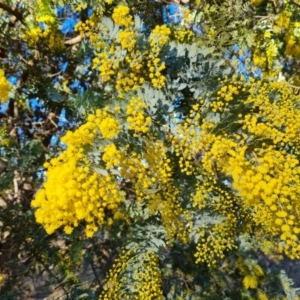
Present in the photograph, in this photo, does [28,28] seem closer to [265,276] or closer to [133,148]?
[133,148]

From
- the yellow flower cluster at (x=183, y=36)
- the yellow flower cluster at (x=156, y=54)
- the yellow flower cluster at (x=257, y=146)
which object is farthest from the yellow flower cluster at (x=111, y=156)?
the yellow flower cluster at (x=183, y=36)

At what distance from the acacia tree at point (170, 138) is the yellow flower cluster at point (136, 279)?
0.01m

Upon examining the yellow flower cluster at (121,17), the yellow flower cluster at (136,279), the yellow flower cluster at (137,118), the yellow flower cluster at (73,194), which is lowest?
the yellow flower cluster at (136,279)

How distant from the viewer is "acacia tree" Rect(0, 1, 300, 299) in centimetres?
212

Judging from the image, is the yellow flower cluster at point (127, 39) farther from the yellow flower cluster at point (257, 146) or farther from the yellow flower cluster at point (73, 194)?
the yellow flower cluster at point (73, 194)

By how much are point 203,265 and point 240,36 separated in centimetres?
305

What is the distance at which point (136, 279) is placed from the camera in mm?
2994

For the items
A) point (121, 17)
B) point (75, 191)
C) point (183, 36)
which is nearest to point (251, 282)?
point (183, 36)

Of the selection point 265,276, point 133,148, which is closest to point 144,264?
point 133,148

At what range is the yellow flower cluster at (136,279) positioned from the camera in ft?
9.66

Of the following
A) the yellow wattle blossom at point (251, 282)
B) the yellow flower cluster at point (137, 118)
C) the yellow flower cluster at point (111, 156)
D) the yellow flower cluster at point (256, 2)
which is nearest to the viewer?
the yellow flower cluster at point (111, 156)

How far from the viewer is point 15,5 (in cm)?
399

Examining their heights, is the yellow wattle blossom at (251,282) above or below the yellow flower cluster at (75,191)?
below

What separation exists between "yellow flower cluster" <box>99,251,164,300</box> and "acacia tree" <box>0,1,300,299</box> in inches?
0.4
